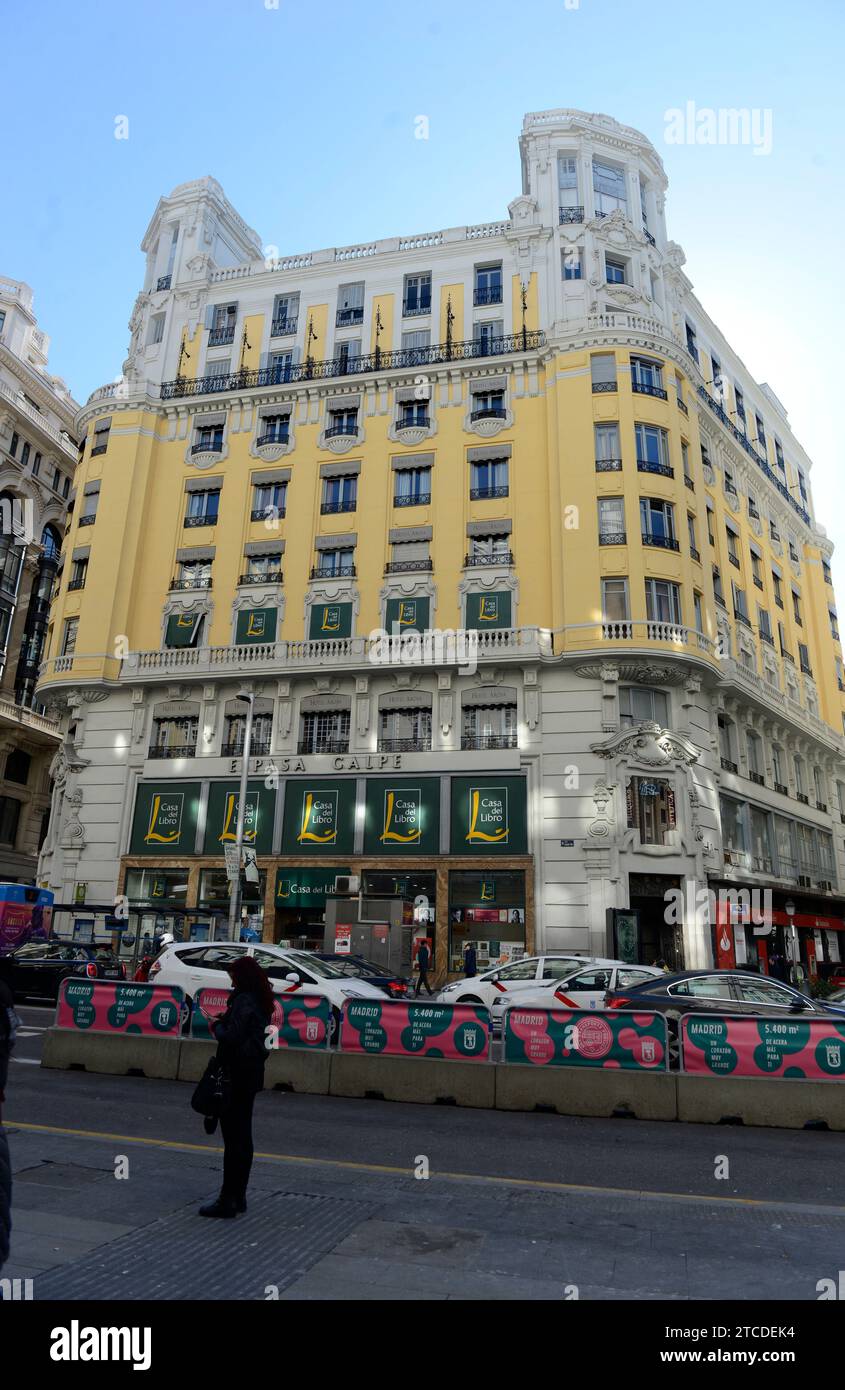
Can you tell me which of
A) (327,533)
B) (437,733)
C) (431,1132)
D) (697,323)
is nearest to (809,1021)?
(431,1132)

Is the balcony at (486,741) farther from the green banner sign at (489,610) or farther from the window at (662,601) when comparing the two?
the window at (662,601)

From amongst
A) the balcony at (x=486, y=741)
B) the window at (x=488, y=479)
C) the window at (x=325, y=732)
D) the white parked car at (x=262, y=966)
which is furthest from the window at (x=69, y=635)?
the white parked car at (x=262, y=966)

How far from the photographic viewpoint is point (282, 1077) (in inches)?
474

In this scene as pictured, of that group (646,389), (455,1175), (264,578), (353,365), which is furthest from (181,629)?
(455,1175)

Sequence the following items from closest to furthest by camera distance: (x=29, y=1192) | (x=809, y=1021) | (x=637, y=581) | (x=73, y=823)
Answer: (x=29, y=1192) → (x=809, y=1021) → (x=637, y=581) → (x=73, y=823)

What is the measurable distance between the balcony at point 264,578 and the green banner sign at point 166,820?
27.5ft

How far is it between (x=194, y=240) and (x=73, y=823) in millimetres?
28646

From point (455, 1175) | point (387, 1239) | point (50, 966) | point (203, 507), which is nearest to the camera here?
point (387, 1239)

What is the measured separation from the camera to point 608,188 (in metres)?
38.2

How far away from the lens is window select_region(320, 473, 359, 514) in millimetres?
34750

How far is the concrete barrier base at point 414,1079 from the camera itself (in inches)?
440

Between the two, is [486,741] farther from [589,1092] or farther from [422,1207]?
[422,1207]

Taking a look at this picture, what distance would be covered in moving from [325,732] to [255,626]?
5.33 metres
